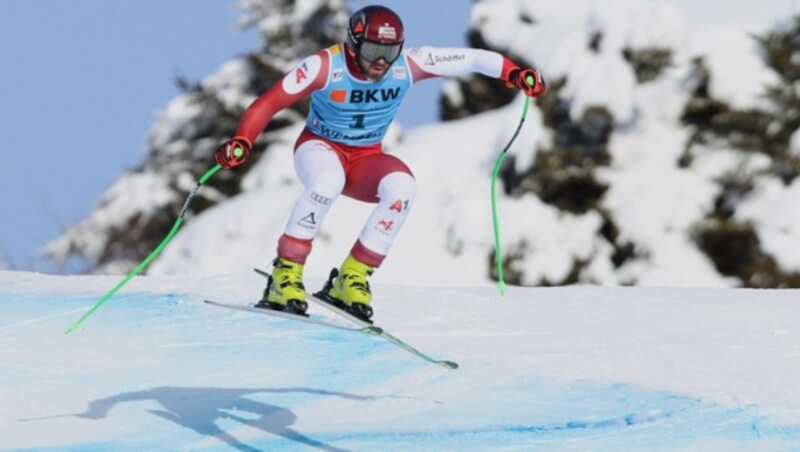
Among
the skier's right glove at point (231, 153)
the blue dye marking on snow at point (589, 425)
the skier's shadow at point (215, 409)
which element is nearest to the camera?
the skier's right glove at point (231, 153)

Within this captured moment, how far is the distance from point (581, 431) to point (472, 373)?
3.41 ft

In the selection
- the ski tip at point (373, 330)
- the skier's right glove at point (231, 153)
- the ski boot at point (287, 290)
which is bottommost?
the ski tip at point (373, 330)

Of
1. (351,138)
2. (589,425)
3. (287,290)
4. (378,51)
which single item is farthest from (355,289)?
(589,425)

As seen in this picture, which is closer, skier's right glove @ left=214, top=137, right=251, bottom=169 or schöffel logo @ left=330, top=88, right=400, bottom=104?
skier's right glove @ left=214, top=137, right=251, bottom=169

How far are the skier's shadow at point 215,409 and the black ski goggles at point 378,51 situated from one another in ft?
4.96

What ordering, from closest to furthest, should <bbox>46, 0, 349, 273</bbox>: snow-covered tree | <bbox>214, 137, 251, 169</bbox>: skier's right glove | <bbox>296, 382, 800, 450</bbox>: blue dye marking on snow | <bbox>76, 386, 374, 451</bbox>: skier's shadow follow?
<bbox>214, 137, 251, 169</bbox>: skier's right glove → <bbox>296, 382, 800, 450</bbox>: blue dye marking on snow → <bbox>76, 386, 374, 451</bbox>: skier's shadow → <bbox>46, 0, 349, 273</bbox>: snow-covered tree

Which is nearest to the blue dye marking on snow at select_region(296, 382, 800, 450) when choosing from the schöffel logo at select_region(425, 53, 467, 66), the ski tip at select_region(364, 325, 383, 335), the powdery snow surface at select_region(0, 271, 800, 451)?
the powdery snow surface at select_region(0, 271, 800, 451)

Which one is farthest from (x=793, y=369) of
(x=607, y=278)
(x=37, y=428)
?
(x=607, y=278)

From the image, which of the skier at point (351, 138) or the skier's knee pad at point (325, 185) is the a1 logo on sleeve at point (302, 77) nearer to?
the skier at point (351, 138)

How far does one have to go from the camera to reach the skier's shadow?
5.68 metres

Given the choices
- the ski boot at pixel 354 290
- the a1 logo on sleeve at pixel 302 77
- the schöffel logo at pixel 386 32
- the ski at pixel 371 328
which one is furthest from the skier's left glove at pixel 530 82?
the ski at pixel 371 328

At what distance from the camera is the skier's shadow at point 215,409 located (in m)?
5.68

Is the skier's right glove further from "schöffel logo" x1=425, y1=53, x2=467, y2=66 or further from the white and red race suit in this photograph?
"schöffel logo" x1=425, y1=53, x2=467, y2=66

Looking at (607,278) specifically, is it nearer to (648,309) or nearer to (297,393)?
(648,309)
